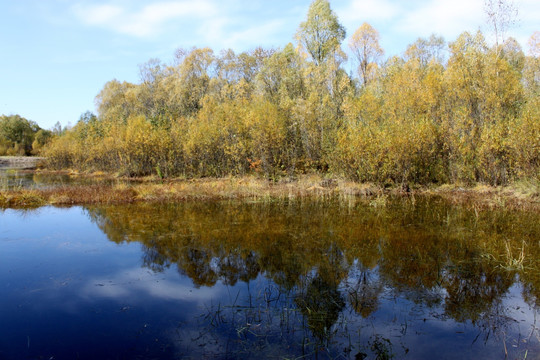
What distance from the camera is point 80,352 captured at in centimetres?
487

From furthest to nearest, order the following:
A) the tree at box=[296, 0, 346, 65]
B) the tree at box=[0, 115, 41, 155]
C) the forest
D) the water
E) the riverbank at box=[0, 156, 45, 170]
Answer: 1. the tree at box=[0, 115, 41, 155]
2. the riverbank at box=[0, 156, 45, 170]
3. the tree at box=[296, 0, 346, 65]
4. the water
5. the forest

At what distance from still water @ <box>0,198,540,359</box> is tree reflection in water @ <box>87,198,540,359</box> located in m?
0.03

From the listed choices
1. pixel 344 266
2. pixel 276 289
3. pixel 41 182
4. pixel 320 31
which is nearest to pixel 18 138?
pixel 41 182

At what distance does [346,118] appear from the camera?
2480 cm

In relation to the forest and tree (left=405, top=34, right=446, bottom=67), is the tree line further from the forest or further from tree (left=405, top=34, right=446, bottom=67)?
tree (left=405, top=34, right=446, bottom=67)

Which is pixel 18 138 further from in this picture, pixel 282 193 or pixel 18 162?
pixel 282 193

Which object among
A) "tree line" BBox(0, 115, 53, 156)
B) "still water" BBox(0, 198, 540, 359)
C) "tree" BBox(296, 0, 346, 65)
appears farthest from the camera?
"tree line" BBox(0, 115, 53, 156)

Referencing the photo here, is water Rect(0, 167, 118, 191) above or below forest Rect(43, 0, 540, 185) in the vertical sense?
below

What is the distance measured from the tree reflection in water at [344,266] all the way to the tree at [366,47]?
23.0 metres

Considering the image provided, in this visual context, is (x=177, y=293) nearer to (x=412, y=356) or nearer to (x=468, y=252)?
(x=412, y=356)

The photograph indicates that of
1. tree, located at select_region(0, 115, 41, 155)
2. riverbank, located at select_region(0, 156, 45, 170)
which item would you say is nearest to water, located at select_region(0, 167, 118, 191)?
riverbank, located at select_region(0, 156, 45, 170)

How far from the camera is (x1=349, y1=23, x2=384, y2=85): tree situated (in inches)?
1305

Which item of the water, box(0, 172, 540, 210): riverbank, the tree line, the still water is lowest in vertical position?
the still water

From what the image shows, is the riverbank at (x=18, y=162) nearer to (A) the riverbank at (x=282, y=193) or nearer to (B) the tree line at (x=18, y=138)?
(B) the tree line at (x=18, y=138)
